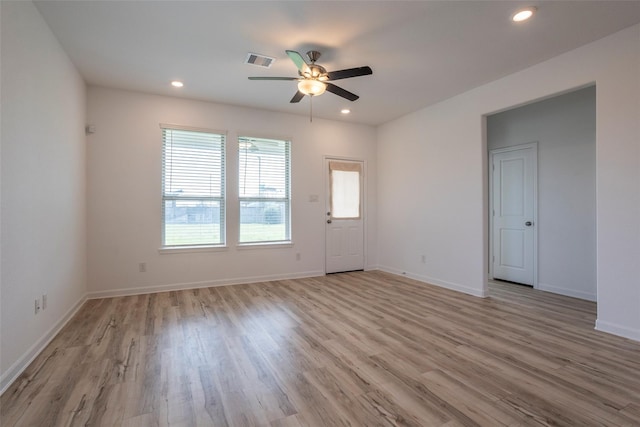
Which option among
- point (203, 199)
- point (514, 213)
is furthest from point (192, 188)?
point (514, 213)

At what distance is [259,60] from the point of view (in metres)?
3.35

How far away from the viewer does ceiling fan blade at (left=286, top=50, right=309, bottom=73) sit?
2709 mm

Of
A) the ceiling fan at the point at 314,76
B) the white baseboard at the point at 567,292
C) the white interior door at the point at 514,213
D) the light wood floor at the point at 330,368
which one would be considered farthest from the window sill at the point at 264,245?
the white baseboard at the point at 567,292

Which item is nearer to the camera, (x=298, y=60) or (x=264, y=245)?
(x=298, y=60)

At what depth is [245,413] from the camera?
1741mm

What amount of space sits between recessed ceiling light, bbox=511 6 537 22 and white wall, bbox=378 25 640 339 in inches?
39.7

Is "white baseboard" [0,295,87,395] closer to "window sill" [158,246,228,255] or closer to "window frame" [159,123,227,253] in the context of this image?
"window sill" [158,246,228,255]

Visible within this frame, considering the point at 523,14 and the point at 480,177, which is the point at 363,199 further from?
the point at 523,14

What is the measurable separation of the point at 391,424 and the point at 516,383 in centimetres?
103

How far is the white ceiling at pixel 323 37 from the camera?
99.0 inches

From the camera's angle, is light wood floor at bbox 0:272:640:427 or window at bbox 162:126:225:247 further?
window at bbox 162:126:225:247

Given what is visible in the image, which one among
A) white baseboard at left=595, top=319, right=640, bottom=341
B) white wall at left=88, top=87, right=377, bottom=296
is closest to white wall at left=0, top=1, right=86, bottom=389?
white wall at left=88, top=87, right=377, bottom=296

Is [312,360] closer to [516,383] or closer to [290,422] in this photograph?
[290,422]

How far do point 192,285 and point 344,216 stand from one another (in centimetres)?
294
